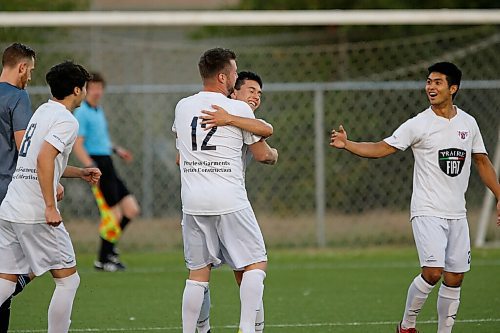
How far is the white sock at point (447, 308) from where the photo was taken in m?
7.51

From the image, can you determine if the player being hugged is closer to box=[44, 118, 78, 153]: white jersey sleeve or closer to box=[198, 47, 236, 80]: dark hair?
box=[44, 118, 78, 153]: white jersey sleeve

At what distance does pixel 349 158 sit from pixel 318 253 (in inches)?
57.6

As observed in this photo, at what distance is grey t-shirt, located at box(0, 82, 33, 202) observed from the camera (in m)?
7.29

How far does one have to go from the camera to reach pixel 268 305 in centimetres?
945

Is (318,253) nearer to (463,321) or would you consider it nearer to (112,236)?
(112,236)

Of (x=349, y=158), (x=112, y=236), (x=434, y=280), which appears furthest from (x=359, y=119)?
(x=434, y=280)

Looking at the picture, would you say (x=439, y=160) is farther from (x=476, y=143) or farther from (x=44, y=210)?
(x=44, y=210)

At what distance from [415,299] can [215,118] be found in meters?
2.02

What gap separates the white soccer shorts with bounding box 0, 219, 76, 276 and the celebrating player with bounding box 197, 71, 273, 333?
0.99 metres

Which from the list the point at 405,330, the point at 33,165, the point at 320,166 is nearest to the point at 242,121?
the point at 33,165

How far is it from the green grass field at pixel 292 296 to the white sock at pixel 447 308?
0.53 m

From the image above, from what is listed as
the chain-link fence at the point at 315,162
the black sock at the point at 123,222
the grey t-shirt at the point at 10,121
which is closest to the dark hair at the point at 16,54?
the grey t-shirt at the point at 10,121

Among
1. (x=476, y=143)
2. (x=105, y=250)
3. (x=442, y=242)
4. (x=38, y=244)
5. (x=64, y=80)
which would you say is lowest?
(x=105, y=250)

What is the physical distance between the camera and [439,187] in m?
7.62
